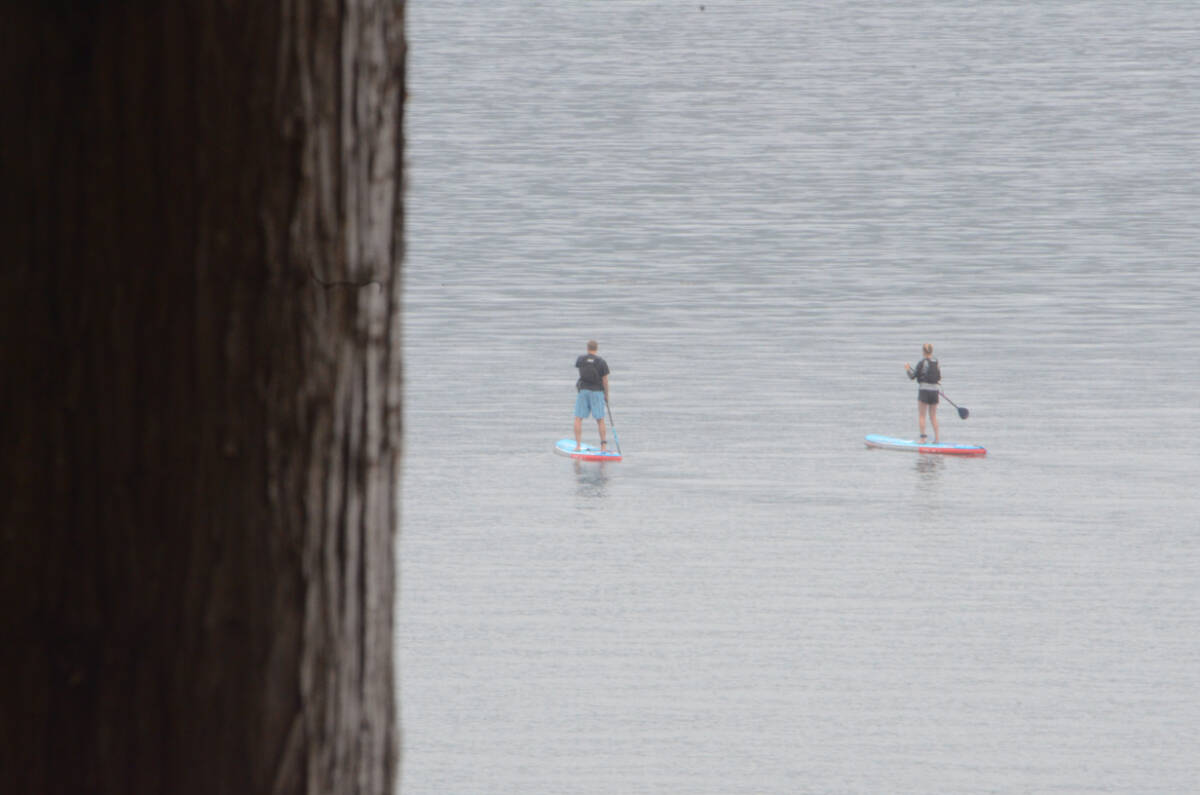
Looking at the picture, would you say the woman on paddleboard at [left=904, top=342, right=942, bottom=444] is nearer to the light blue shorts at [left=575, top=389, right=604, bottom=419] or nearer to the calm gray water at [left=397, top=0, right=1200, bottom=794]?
the calm gray water at [left=397, top=0, right=1200, bottom=794]

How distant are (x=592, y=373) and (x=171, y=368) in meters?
26.7

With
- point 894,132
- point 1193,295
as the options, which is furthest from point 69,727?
point 894,132

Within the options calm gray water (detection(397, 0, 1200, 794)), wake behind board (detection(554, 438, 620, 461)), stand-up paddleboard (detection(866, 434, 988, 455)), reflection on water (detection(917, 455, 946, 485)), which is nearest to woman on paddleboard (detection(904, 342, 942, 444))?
stand-up paddleboard (detection(866, 434, 988, 455))

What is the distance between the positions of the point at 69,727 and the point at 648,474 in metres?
26.7

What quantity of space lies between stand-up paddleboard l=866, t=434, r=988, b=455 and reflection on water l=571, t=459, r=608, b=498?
173 inches

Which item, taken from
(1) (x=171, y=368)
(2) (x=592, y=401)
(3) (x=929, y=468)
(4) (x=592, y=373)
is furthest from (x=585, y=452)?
(1) (x=171, y=368)

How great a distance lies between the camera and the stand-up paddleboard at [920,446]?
3033 centimetres

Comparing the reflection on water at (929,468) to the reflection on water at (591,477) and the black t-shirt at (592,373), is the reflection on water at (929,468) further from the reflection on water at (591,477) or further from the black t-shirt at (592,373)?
the black t-shirt at (592,373)

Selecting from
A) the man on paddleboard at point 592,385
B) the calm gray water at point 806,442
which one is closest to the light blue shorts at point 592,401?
the man on paddleboard at point 592,385

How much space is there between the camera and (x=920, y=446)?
1208 inches

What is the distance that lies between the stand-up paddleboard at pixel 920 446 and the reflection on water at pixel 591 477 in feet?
14.5

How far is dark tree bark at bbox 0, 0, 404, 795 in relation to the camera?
5.28ft

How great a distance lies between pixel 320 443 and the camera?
168 centimetres

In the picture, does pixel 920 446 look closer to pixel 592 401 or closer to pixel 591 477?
pixel 592 401
